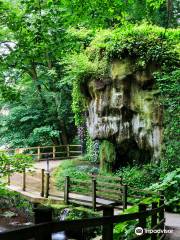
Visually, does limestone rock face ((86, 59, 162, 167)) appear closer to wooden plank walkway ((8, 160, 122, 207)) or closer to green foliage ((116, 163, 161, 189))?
green foliage ((116, 163, 161, 189))

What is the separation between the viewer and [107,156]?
17906mm

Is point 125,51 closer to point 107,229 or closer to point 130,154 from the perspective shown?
point 130,154

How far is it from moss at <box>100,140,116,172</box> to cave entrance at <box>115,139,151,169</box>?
295 mm

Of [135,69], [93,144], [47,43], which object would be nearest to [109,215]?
[47,43]

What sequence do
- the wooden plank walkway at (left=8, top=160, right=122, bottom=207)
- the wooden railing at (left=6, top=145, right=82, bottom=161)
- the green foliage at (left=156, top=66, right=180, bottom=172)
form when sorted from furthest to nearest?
the wooden railing at (left=6, top=145, right=82, bottom=161)
the green foliage at (left=156, top=66, right=180, bottom=172)
the wooden plank walkway at (left=8, top=160, right=122, bottom=207)

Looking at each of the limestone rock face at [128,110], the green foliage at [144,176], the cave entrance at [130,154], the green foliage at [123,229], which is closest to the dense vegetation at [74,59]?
the green foliage at [144,176]

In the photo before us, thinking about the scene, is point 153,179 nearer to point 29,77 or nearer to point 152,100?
point 152,100

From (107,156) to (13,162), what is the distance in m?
10.0

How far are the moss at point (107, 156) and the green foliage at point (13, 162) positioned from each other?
933 centimetres

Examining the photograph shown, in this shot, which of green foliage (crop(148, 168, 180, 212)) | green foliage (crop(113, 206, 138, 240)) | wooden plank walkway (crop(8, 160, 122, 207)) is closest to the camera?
green foliage (crop(113, 206, 138, 240))

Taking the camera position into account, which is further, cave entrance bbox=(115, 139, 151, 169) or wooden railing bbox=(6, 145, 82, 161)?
wooden railing bbox=(6, 145, 82, 161)

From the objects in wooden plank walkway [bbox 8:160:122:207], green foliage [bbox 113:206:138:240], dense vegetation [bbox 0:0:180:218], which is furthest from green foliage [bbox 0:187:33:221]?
green foliage [bbox 113:206:138:240]

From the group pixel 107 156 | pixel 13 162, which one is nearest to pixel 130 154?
pixel 107 156

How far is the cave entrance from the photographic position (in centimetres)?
1628
